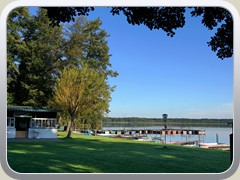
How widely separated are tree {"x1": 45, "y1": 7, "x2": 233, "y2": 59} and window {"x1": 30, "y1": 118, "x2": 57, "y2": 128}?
11721 mm

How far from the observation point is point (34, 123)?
667 inches

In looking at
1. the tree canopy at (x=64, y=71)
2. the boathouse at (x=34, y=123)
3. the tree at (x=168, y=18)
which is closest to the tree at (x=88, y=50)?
the tree canopy at (x=64, y=71)

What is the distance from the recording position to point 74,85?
61.6 feet

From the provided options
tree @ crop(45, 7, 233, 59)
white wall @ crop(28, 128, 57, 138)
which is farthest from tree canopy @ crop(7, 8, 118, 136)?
tree @ crop(45, 7, 233, 59)

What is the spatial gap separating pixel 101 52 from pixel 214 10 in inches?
477

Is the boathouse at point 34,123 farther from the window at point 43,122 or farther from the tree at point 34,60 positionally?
the tree at point 34,60

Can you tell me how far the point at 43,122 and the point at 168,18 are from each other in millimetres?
12825

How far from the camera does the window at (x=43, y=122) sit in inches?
666

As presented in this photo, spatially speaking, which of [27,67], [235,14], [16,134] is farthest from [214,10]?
Answer: [16,134]

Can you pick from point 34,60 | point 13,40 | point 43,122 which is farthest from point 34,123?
point 13,40

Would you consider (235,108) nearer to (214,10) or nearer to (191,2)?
(191,2)

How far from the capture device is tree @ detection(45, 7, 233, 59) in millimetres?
5211

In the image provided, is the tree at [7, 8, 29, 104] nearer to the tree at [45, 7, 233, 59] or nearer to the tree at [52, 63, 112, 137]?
the tree at [45, 7, 233, 59]

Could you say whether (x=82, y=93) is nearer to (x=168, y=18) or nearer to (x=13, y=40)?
(x=13, y=40)
